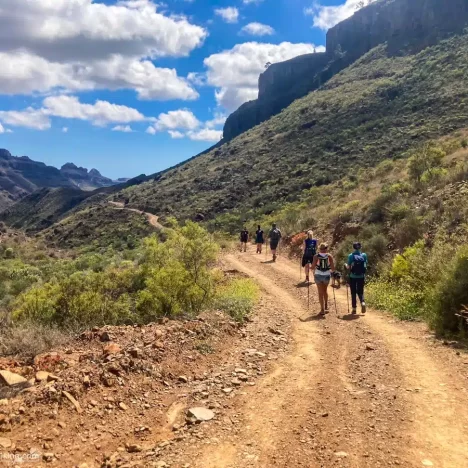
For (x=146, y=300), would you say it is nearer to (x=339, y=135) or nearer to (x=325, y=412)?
(x=325, y=412)

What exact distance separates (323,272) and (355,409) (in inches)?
226

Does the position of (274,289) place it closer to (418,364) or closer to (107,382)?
(418,364)

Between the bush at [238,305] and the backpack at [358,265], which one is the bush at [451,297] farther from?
the bush at [238,305]

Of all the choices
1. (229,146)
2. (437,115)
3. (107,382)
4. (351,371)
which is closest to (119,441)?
(107,382)

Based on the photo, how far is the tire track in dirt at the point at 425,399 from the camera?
13.6ft

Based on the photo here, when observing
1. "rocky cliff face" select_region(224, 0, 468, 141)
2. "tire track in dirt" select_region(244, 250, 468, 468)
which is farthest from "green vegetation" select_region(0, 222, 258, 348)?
"rocky cliff face" select_region(224, 0, 468, 141)

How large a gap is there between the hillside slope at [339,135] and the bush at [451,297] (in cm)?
3083

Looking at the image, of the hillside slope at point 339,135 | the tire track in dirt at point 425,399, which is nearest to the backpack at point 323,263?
the tire track in dirt at point 425,399

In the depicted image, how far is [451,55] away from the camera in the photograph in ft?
186

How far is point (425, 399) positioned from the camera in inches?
208

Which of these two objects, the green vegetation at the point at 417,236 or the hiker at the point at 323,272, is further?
the hiker at the point at 323,272

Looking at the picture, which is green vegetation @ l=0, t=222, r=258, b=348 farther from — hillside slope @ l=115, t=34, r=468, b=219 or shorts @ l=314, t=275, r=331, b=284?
hillside slope @ l=115, t=34, r=468, b=219

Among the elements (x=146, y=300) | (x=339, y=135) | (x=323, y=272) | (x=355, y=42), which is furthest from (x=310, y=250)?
(x=355, y=42)

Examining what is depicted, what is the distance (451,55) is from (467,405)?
6291 cm
